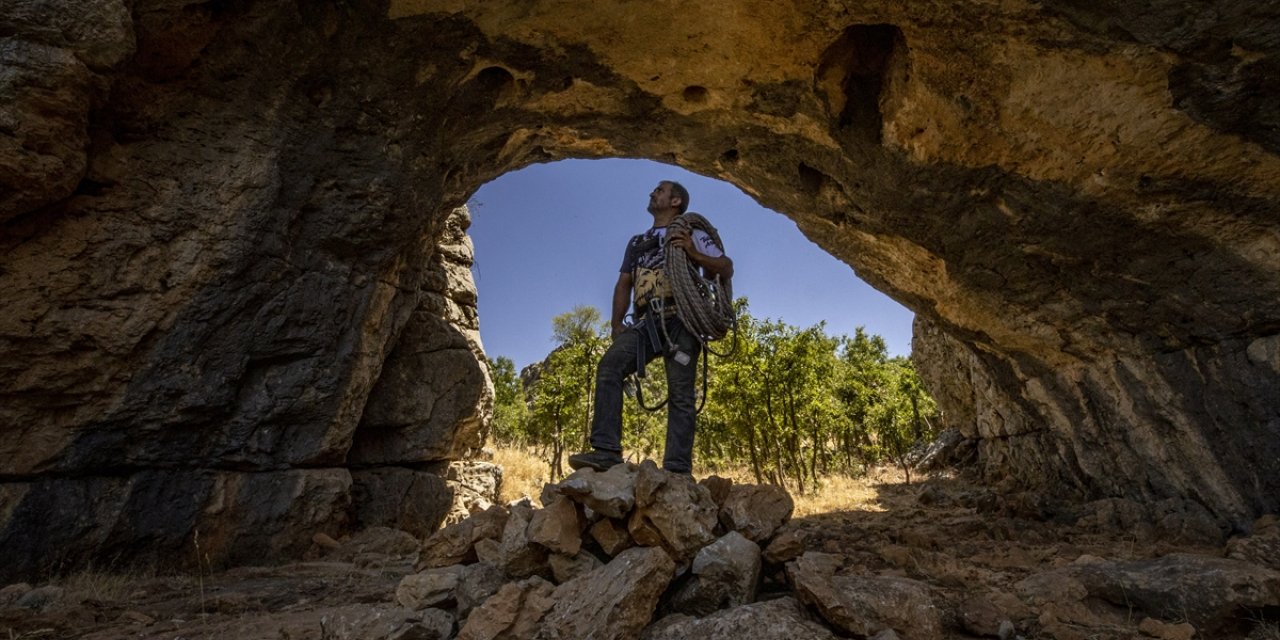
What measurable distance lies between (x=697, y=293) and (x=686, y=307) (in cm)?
13

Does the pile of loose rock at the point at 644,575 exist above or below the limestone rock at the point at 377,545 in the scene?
above

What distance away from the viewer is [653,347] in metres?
4.15

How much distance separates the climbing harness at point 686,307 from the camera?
158 inches

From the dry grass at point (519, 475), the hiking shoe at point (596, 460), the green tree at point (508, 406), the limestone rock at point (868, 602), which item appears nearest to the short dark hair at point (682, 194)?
the hiking shoe at point (596, 460)

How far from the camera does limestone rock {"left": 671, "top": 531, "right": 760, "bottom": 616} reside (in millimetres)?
2676

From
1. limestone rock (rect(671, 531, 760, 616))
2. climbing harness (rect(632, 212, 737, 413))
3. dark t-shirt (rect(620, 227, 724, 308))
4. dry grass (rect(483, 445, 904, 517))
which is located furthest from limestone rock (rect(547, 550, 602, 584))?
dry grass (rect(483, 445, 904, 517))

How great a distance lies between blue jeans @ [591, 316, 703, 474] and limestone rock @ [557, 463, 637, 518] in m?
0.64

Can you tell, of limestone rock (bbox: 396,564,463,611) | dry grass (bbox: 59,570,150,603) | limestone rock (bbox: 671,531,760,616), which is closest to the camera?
limestone rock (bbox: 671,531,760,616)

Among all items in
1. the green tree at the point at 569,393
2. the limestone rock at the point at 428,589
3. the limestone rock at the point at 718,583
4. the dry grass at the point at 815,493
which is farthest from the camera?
the green tree at the point at 569,393

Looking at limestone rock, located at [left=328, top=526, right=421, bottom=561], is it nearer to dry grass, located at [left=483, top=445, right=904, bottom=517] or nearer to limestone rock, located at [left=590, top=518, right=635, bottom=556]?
limestone rock, located at [left=590, top=518, right=635, bottom=556]

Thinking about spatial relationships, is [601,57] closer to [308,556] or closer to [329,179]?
[329,179]

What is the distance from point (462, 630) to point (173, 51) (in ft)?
15.1

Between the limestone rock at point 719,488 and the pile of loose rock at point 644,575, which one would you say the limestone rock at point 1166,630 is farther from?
the limestone rock at point 719,488

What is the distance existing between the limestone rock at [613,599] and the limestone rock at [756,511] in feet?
1.64
